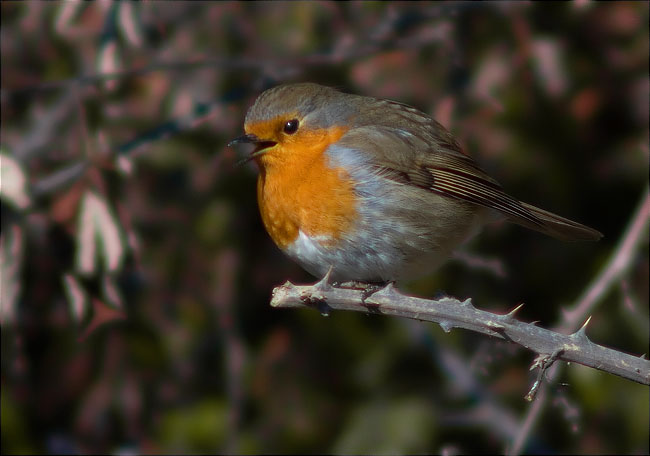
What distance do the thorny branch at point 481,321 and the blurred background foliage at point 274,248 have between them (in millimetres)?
1651

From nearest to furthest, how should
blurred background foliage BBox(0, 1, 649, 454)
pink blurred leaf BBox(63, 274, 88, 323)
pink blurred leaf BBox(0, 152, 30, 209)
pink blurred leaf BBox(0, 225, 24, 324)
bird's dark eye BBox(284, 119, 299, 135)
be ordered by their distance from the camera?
pink blurred leaf BBox(0, 152, 30, 209) → pink blurred leaf BBox(63, 274, 88, 323) → pink blurred leaf BBox(0, 225, 24, 324) → bird's dark eye BBox(284, 119, 299, 135) → blurred background foliage BBox(0, 1, 649, 454)

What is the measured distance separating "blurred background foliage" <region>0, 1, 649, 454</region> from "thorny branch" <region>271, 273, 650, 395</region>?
5.42 ft

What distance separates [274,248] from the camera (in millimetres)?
4578

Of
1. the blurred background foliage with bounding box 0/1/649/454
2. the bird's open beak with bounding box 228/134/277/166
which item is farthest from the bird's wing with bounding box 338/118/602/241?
the blurred background foliage with bounding box 0/1/649/454

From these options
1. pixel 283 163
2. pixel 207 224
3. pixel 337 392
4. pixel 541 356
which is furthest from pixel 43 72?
pixel 541 356

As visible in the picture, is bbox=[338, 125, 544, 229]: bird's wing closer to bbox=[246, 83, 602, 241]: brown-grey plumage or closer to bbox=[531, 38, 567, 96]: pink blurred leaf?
bbox=[246, 83, 602, 241]: brown-grey plumage

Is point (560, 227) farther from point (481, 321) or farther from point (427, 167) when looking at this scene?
point (481, 321)

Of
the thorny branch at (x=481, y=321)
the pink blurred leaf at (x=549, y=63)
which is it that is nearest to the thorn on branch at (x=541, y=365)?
the thorny branch at (x=481, y=321)

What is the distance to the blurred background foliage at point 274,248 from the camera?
13.6 feet

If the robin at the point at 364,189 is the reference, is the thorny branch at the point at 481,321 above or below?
below

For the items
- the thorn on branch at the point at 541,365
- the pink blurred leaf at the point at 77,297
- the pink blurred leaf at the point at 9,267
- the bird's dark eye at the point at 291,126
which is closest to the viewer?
the thorn on branch at the point at 541,365


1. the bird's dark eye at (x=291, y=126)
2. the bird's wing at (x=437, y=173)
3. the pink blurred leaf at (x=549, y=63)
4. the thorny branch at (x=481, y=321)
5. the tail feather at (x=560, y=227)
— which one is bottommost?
the thorny branch at (x=481, y=321)

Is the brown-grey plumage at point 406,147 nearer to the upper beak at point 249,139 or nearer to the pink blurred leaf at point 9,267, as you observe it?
the upper beak at point 249,139

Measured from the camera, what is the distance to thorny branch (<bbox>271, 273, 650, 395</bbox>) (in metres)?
2.15
